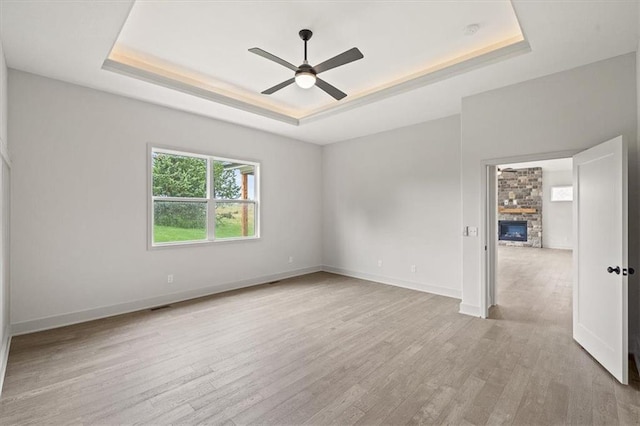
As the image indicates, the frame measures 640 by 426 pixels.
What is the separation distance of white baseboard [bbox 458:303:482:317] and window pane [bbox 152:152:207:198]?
4.37 m

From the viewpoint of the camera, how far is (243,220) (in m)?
5.59

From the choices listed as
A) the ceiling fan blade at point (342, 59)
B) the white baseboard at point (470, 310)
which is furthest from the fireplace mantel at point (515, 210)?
the ceiling fan blade at point (342, 59)

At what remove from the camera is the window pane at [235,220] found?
5230 mm

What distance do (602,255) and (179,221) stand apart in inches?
208

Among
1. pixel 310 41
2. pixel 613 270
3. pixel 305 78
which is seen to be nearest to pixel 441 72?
pixel 310 41

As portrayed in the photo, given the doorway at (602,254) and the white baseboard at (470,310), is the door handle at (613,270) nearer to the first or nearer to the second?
the doorway at (602,254)

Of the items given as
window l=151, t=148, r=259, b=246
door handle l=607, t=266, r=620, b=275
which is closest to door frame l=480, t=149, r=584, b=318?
door handle l=607, t=266, r=620, b=275

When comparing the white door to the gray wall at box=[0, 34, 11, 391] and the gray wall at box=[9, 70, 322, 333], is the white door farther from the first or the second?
the gray wall at box=[0, 34, 11, 391]

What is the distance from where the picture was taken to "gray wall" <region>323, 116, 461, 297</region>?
489cm

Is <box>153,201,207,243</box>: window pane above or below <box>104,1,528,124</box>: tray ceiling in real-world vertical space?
below

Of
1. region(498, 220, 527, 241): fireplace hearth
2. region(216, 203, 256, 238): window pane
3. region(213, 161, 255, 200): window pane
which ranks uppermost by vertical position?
region(213, 161, 255, 200): window pane

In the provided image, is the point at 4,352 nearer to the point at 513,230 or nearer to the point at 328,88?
the point at 328,88

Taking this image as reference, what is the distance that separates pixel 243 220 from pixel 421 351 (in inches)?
151

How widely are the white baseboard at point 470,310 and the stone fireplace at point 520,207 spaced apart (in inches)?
336
